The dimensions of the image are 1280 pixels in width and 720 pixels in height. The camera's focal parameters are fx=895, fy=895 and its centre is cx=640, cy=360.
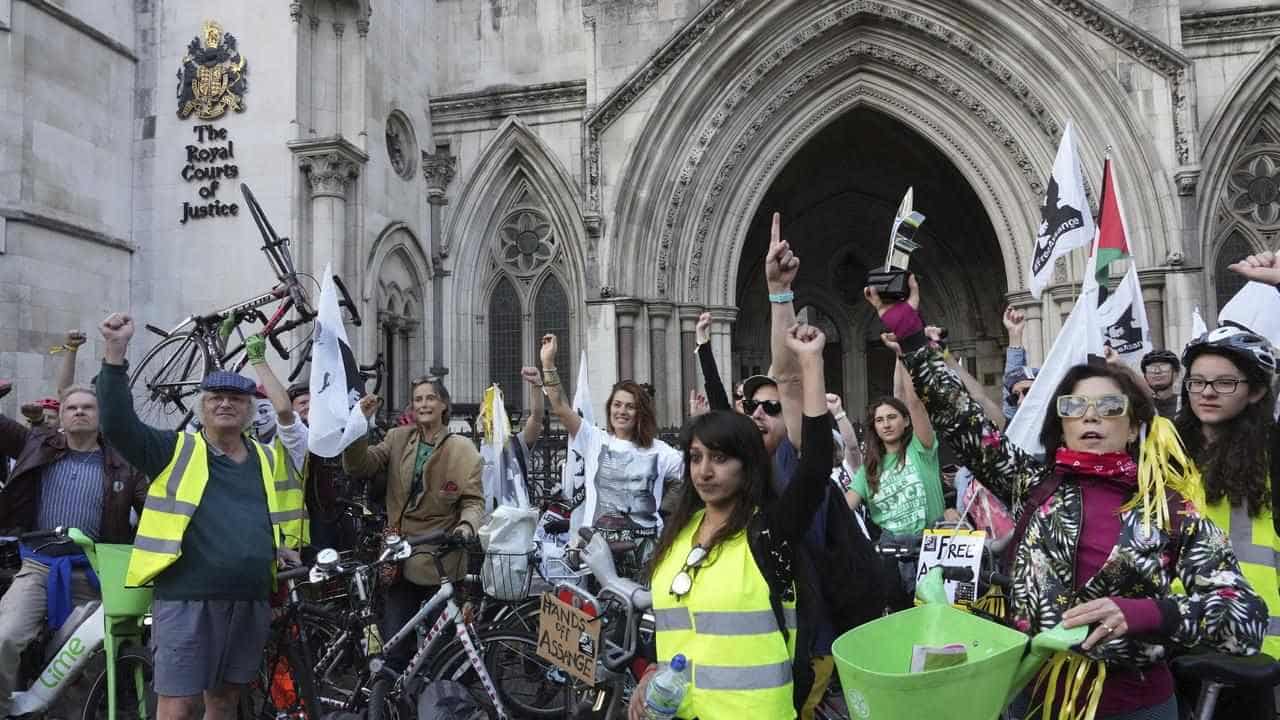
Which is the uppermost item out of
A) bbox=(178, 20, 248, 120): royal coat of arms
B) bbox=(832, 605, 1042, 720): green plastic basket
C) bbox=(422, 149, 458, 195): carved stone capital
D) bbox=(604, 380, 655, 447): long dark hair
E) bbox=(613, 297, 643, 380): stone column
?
bbox=(178, 20, 248, 120): royal coat of arms

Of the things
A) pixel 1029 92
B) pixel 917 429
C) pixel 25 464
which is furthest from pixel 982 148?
pixel 25 464

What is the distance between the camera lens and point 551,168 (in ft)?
50.5

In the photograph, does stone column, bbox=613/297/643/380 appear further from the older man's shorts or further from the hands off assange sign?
the older man's shorts

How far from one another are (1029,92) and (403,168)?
9.88 metres

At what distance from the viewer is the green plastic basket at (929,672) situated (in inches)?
74.6

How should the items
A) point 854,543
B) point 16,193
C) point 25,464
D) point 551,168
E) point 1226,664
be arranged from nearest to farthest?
point 1226,664
point 854,543
point 25,464
point 16,193
point 551,168

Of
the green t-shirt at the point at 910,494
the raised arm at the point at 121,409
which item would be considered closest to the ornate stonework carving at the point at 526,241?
the green t-shirt at the point at 910,494

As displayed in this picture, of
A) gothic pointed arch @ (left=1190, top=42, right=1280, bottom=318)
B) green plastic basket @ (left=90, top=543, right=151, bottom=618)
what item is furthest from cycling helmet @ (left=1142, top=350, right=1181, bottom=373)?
gothic pointed arch @ (left=1190, top=42, right=1280, bottom=318)

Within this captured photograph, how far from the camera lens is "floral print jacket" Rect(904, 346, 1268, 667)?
84.4 inches

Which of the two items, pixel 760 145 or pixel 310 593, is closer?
pixel 310 593

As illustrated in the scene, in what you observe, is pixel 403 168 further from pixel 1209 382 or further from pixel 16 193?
pixel 1209 382

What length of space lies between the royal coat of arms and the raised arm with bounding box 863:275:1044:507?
12911 millimetres

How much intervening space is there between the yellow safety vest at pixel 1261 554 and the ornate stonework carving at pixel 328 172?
40.8ft

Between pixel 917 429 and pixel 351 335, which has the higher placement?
pixel 351 335
